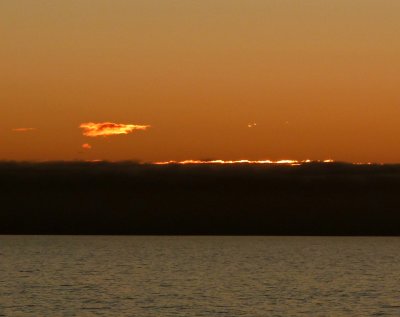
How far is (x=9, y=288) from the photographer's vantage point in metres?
138

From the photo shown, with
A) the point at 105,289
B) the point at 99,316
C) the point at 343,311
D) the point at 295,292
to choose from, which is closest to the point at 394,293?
the point at 295,292

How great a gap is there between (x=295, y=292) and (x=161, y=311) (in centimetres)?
3270

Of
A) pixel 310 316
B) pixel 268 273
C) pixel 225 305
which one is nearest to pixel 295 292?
pixel 225 305

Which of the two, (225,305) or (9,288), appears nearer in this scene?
(225,305)

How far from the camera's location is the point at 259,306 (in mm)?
112875

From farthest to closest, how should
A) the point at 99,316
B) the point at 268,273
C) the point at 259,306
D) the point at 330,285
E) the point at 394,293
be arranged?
the point at 268,273
the point at 330,285
the point at 394,293
the point at 259,306
the point at 99,316

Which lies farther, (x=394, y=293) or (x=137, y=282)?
(x=137, y=282)

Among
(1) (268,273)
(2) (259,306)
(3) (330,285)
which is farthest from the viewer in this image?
(1) (268,273)

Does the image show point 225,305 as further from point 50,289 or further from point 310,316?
point 50,289

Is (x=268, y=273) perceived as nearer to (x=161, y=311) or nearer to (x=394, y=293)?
(x=394, y=293)

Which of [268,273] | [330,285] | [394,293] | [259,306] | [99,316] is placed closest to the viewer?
[99,316]

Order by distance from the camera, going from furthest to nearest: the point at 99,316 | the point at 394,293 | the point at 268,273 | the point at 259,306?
1. the point at 268,273
2. the point at 394,293
3. the point at 259,306
4. the point at 99,316

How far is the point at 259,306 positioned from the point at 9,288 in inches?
1641

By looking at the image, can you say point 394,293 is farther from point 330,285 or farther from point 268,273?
point 268,273
